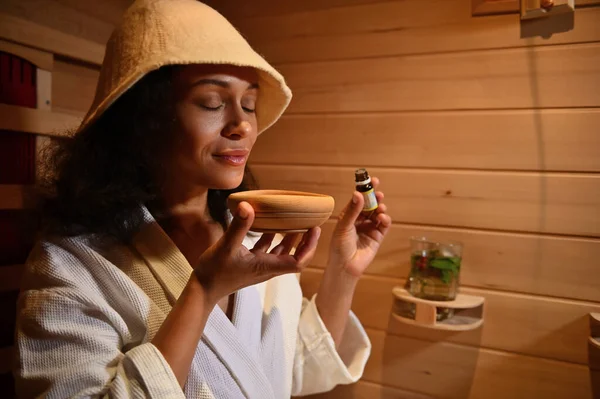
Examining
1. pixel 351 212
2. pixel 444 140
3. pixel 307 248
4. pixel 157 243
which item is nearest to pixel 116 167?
pixel 157 243

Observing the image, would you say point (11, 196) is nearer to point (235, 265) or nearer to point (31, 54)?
point (31, 54)

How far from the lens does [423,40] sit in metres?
1.29

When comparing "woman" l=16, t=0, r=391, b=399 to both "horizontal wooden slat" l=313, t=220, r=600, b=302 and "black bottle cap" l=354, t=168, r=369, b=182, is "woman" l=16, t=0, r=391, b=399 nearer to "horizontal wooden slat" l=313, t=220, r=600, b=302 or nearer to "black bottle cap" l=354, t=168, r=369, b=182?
"black bottle cap" l=354, t=168, r=369, b=182

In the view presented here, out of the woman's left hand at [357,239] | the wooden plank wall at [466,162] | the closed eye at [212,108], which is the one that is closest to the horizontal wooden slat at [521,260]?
the wooden plank wall at [466,162]

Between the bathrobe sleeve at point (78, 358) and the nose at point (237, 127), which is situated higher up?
the nose at point (237, 127)

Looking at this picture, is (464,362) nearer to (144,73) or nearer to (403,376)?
(403,376)

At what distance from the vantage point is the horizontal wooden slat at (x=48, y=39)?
1.07 m

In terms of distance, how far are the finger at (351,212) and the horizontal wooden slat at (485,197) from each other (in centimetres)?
29

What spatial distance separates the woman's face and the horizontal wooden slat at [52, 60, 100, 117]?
1.98ft

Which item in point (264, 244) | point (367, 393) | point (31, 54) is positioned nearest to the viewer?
point (264, 244)

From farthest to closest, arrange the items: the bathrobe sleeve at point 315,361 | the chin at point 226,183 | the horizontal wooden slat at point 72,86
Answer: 1. the horizontal wooden slat at point 72,86
2. the bathrobe sleeve at point 315,361
3. the chin at point 226,183

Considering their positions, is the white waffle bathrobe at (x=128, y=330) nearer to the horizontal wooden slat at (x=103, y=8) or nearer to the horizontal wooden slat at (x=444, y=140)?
the horizontal wooden slat at (x=444, y=140)

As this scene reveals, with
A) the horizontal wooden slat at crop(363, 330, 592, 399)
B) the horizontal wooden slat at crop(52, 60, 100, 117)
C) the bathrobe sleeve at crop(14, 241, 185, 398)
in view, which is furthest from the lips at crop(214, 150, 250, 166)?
the horizontal wooden slat at crop(363, 330, 592, 399)

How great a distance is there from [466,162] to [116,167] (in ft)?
3.00
